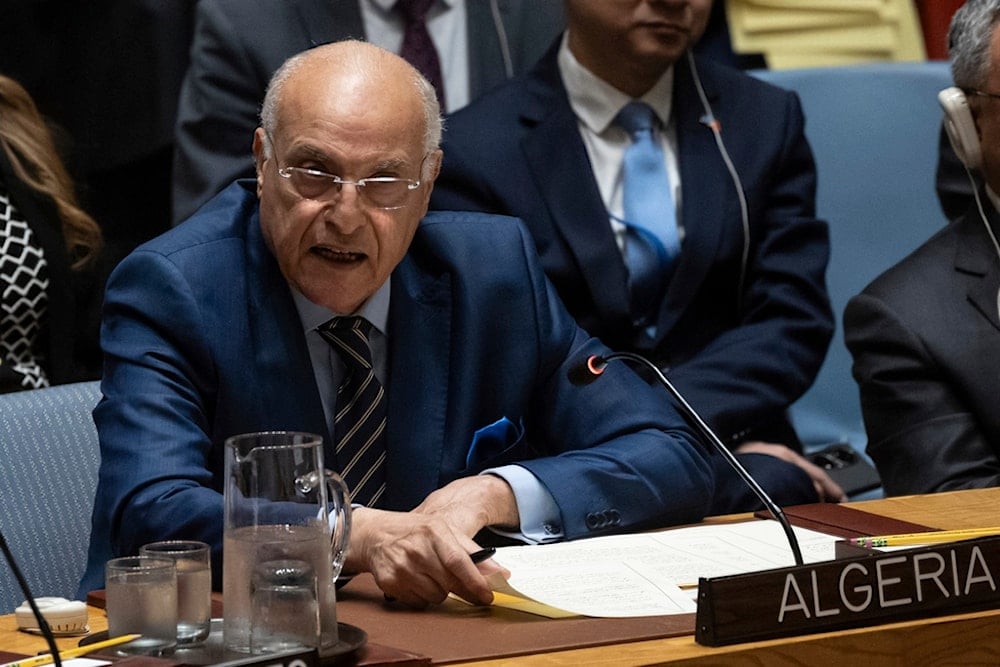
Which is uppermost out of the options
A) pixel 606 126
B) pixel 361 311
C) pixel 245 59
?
pixel 245 59

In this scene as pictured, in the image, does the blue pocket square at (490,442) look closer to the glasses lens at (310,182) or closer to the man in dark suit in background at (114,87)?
the glasses lens at (310,182)

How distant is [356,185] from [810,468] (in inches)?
48.2

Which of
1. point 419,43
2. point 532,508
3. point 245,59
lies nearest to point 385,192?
point 532,508

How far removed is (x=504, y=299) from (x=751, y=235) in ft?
3.50

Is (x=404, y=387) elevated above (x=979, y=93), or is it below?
below

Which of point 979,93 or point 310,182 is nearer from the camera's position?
point 310,182

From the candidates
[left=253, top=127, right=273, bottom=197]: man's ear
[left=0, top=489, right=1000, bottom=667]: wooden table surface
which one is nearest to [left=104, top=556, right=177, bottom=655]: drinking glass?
[left=0, top=489, right=1000, bottom=667]: wooden table surface

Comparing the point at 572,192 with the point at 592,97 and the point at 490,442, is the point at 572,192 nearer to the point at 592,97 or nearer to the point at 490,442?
the point at 592,97

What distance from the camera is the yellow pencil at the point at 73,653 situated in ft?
4.76

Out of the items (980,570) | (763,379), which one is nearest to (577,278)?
(763,379)

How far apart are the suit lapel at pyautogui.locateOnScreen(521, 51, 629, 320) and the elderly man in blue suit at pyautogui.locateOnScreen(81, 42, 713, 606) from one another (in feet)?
2.34

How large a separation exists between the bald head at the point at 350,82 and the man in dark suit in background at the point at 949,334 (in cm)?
95

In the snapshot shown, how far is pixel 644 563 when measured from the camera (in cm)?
185

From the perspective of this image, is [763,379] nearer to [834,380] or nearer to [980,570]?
[834,380]
